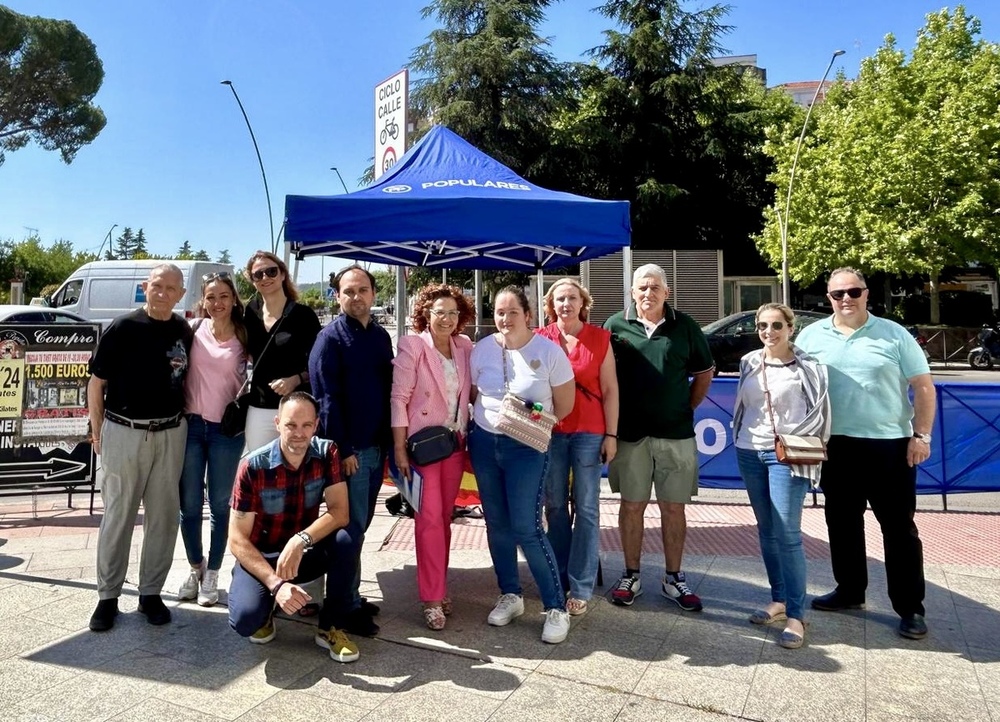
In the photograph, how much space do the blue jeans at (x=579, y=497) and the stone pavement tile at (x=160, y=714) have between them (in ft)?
6.00

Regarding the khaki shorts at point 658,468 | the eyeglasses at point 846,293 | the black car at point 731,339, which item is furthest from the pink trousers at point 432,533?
the black car at point 731,339

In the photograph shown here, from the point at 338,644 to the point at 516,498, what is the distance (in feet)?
3.46

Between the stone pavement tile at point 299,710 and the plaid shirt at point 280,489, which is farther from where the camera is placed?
the plaid shirt at point 280,489

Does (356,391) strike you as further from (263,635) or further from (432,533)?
(263,635)

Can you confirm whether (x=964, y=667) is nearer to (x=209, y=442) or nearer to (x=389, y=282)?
(x=209, y=442)

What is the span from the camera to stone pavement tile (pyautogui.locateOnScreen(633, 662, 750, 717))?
2893 millimetres

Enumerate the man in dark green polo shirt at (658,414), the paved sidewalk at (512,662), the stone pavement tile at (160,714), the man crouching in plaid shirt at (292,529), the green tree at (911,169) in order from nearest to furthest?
the stone pavement tile at (160,714) → the paved sidewalk at (512,662) → the man crouching in plaid shirt at (292,529) → the man in dark green polo shirt at (658,414) → the green tree at (911,169)

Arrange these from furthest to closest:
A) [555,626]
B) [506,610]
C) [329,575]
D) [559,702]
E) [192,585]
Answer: [192,585] → [506,610] → [555,626] → [329,575] → [559,702]

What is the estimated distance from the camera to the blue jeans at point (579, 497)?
380cm

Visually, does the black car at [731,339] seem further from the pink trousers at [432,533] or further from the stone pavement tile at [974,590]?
the pink trousers at [432,533]

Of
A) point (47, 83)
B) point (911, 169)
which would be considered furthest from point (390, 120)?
point (47, 83)

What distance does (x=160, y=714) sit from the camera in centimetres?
277

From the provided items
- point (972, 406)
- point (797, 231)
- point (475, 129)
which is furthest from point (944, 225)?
point (972, 406)

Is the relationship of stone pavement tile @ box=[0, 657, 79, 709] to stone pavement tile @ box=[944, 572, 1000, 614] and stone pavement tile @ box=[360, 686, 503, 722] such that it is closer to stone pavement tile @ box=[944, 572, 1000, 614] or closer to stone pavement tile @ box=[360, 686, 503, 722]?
stone pavement tile @ box=[360, 686, 503, 722]
